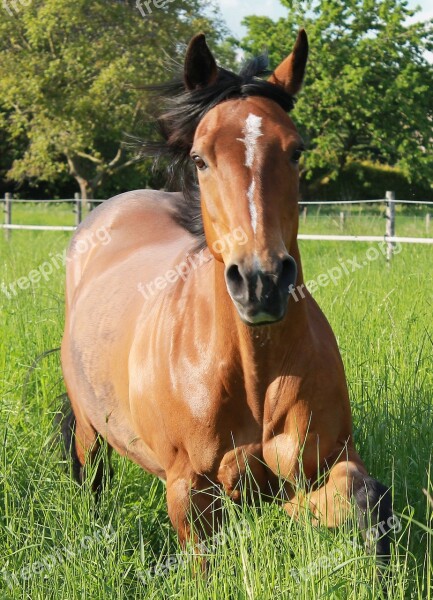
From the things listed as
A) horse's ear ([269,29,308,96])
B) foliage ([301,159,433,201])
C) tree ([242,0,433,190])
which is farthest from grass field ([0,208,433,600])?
foliage ([301,159,433,201])

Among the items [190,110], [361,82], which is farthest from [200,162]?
[361,82]

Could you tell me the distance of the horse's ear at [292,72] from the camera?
2730 mm

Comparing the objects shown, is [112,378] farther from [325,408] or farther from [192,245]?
[325,408]

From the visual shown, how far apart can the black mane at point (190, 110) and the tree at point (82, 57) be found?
67.5 feet

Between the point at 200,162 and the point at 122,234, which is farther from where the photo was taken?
the point at 122,234

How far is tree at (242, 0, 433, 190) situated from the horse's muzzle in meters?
31.2

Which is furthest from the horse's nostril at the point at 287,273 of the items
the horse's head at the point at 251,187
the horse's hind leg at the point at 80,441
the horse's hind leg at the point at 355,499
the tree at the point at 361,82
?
the tree at the point at 361,82

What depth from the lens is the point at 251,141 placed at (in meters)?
2.31

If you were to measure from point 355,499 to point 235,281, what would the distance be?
2.52 feet

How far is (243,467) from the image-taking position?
2.50 metres

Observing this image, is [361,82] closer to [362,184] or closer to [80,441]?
[362,184]

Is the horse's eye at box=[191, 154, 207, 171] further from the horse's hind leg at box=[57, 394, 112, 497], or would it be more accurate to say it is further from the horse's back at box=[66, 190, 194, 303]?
the horse's hind leg at box=[57, 394, 112, 497]

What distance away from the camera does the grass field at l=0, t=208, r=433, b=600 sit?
7.18 feet

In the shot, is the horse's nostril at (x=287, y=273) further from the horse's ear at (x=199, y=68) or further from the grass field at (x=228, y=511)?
the horse's ear at (x=199, y=68)
